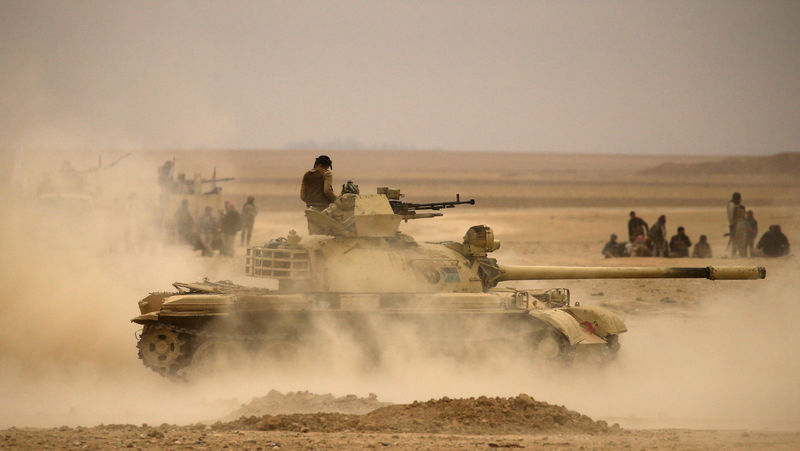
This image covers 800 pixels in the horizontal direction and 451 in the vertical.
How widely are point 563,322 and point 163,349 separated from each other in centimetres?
539

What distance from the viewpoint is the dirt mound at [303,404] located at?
1477 cm

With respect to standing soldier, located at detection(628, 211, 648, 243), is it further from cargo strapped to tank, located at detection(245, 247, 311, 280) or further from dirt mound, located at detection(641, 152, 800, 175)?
dirt mound, located at detection(641, 152, 800, 175)

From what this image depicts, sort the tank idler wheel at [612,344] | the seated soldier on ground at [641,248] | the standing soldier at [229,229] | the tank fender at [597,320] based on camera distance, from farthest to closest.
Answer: the standing soldier at [229,229] < the seated soldier on ground at [641,248] < the tank idler wheel at [612,344] < the tank fender at [597,320]

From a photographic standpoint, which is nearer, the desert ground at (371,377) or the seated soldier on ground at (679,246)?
the desert ground at (371,377)

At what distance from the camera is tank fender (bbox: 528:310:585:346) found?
16.2 m

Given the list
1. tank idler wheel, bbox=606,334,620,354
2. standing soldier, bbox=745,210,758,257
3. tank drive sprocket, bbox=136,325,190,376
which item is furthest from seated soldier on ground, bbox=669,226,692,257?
tank drive sprocket, bbox=136,325,190,376

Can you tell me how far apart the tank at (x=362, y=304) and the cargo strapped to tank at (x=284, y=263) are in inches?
0.6

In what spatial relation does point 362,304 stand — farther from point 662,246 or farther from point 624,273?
point 662,246

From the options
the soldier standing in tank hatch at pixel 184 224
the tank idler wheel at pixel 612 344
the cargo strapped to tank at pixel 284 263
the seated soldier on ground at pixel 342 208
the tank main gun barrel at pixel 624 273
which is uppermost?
the soldier standing in tank hatch at pixel 184 224

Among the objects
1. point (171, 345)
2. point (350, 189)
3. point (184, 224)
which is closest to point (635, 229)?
point (184, 224)

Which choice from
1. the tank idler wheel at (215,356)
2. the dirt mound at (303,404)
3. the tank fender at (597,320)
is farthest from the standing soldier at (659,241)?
the tank idler wheel at (215,356)

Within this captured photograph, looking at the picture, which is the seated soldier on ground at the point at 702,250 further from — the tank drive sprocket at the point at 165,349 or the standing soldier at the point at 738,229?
the tank drive sprocket at the point at 165,349

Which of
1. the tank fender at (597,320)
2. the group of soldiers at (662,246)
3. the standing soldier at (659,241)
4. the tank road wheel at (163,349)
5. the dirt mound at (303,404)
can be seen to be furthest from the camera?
the standing soldier at (659,241)

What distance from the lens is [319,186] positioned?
17203mm
